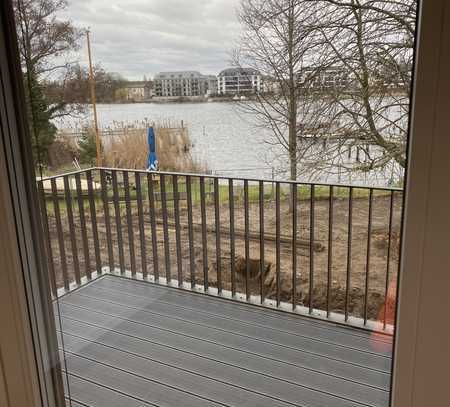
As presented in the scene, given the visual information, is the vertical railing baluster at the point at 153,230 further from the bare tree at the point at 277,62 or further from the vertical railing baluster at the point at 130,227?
the bare tree at the point at 277,62

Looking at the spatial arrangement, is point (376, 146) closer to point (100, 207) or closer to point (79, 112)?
point (79, 112)

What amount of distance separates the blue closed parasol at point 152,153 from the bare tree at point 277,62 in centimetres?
46

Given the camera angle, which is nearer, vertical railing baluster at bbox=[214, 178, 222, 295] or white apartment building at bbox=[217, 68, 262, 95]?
white apartment building at bbox=[217, 68, 262, 95]

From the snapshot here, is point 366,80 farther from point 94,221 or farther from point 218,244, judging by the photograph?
point 218,244

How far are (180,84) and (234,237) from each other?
124 cm

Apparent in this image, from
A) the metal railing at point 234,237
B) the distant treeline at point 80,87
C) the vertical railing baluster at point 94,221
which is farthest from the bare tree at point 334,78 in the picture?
the vertical railing baluster at point 94,221

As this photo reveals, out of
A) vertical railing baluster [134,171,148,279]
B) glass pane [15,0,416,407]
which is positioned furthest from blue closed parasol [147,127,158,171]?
vertical railing baluster [134,171,148,279]

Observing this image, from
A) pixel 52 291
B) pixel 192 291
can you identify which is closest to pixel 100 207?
pixel 52 291

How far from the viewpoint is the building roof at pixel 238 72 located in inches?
59.6

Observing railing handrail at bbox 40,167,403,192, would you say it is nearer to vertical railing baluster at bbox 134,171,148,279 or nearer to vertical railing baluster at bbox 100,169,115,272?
vertical railing baluster at bbox 100,169,115,272

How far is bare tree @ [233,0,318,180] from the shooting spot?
1261 millimetres

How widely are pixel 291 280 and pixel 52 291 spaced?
5.19 feet

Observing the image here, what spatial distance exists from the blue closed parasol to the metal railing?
2.8 inches

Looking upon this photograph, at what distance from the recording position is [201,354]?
208 cm
